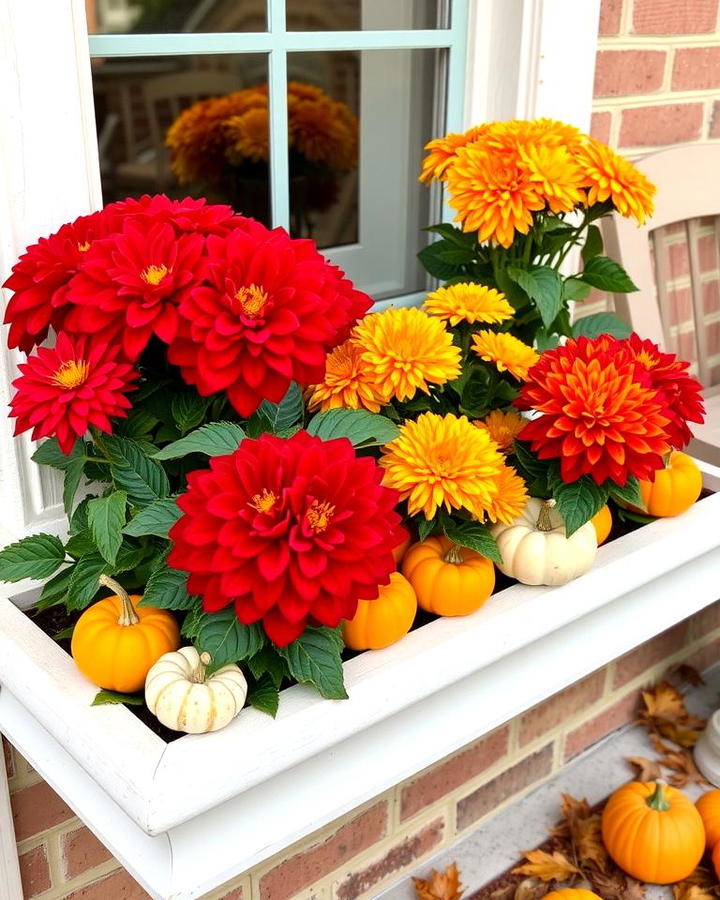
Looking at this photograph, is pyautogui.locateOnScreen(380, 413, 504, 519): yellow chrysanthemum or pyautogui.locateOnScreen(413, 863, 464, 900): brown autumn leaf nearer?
pyautogui.locateOnScreen(380, 413, 504, 519): yellow chrysanthemum

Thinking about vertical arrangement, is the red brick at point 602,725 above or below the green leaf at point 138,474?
below

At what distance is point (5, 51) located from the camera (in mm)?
794

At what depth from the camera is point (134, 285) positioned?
0.70m

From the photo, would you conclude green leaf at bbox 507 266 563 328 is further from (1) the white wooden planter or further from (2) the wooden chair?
(2) the wooden chair

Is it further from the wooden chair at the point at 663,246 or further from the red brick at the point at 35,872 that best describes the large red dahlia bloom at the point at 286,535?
the wooden chair at the point at 663,246

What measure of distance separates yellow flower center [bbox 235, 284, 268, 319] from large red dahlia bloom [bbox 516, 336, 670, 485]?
28 cm

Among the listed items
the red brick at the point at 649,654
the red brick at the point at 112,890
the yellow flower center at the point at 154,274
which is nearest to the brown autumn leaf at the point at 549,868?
the red brick at the point at 649,654

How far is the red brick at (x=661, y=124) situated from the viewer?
1359 mm

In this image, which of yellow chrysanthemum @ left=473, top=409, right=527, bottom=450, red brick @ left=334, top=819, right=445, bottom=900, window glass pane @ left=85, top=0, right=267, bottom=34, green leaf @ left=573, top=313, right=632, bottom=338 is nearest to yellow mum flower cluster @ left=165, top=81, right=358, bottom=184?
green leaf @ left=573, top=313, right=632, bottom=338

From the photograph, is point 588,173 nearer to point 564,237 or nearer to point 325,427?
point 564,237

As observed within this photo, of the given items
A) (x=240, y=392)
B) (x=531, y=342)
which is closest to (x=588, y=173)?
(x=531, y=342)

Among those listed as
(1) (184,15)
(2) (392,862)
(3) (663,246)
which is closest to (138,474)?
(2) (392,862)

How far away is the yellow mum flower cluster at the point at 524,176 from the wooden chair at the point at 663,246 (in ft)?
1.19

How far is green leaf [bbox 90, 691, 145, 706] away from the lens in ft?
2.36
